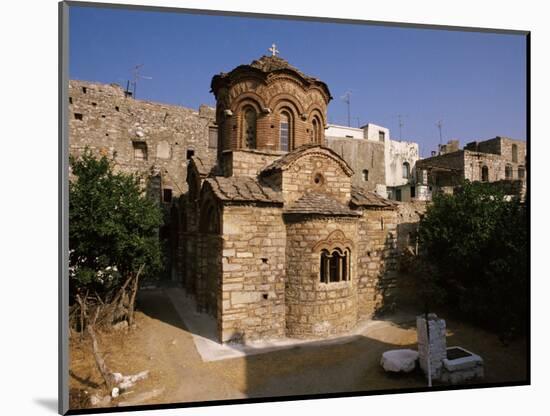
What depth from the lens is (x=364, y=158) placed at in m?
19.9

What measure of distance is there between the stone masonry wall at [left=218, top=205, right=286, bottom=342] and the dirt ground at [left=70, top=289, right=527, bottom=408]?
0.69 meters

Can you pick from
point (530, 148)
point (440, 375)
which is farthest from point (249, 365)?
point (530, 148)

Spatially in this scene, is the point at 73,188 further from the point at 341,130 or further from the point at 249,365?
the point at 341,130

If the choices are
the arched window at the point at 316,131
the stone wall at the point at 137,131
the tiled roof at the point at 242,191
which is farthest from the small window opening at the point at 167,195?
the arched window at the point at 316,131

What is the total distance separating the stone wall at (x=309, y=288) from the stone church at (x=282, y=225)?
0.02 meters

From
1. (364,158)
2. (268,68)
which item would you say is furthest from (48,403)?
(364,158)

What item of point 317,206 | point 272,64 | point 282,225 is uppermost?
point 272,64

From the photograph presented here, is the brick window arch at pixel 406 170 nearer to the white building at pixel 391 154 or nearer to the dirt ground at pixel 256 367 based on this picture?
the white building at pixel 391 154

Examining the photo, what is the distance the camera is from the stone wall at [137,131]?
39.3ft

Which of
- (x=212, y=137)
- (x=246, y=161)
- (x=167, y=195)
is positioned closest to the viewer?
(x=246, y=161)

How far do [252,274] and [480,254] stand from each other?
18.0 ft

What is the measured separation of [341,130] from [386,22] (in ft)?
55.5

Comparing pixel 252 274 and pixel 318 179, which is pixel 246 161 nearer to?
pixel 318 179

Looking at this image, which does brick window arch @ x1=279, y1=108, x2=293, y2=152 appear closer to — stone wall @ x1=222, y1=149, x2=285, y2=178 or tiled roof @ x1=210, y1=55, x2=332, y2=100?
stone wall @ x1=222, y1=149, x2=285, y2=178
